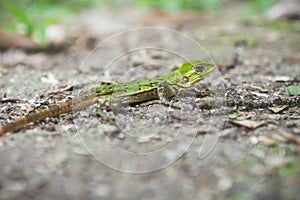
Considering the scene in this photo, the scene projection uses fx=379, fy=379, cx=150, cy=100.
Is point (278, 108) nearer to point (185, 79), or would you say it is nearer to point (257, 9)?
point (185, 79)

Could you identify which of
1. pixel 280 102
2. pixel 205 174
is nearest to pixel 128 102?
pixel 205 174

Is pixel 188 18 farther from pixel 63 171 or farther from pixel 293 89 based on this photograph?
pixel 63 171

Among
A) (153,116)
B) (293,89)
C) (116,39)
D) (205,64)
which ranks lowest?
(153,116)

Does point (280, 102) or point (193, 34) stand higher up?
point (193, 34)

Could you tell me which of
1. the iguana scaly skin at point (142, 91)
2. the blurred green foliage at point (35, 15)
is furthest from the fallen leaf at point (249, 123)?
the blurred green foliage at point (35, 15)

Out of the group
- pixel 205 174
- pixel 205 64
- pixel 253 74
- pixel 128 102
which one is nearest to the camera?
pixel 205 174

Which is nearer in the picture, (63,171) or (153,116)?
(63,171)
